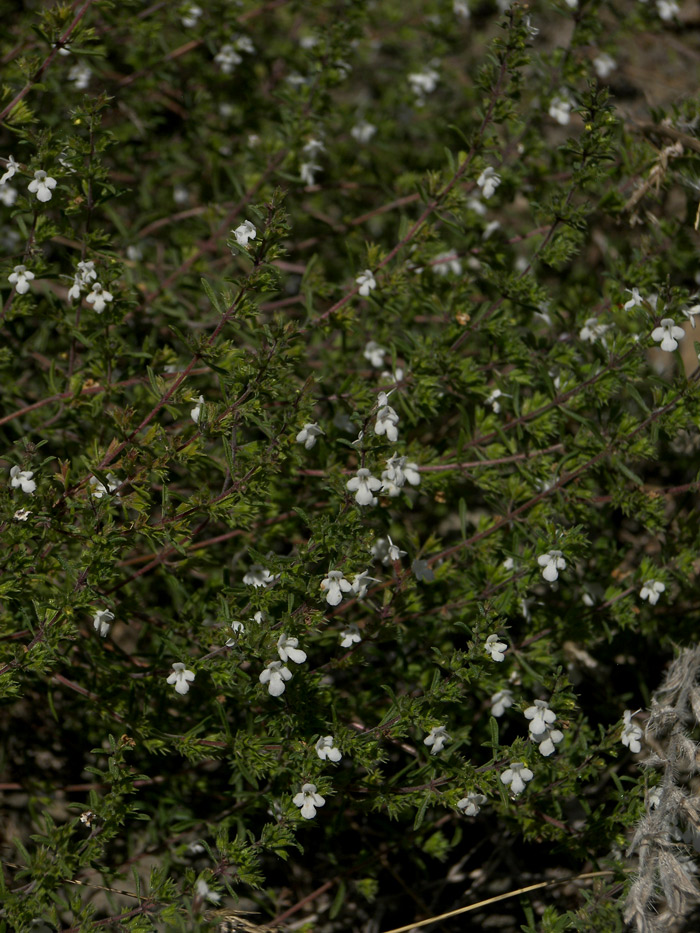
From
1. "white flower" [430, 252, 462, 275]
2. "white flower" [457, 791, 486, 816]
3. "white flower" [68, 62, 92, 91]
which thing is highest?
"white flower" [68, 62, 92, 91]

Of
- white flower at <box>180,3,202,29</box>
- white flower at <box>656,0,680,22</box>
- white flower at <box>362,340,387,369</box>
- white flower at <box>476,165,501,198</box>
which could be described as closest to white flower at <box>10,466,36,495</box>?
white flower at <box>362,340,387,369</box>

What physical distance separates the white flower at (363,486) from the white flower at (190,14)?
336 cm

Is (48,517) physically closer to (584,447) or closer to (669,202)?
(584,447)

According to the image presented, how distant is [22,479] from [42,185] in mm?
1300

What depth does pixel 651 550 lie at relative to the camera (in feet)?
17.3

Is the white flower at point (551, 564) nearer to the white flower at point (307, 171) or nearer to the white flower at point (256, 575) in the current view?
the white flower at point (256, 575)

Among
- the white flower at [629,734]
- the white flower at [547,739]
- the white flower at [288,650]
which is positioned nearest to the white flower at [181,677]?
the white flower at [288,650]

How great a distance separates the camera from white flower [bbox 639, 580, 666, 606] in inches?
157

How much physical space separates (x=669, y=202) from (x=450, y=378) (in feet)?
11.2

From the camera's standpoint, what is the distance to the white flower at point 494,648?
11.3 ft

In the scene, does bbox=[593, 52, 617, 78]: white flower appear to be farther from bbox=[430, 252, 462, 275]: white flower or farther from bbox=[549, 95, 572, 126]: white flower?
bbox=[430, 252, 462, 275]: white flower

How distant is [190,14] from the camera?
16.8ft

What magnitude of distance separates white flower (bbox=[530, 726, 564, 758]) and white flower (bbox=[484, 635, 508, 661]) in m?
0.36

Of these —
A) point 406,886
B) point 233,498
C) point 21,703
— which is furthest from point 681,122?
point 21,703
